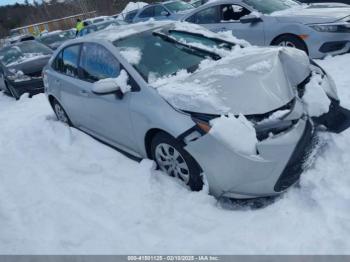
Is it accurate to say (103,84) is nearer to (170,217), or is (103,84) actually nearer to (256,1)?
(170,217)

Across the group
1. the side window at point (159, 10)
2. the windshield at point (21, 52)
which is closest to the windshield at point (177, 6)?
the side window at point (159, 10)

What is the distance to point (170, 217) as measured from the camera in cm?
334

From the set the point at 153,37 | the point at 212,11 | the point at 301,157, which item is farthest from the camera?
the point at 212,11

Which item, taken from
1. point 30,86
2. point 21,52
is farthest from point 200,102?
point 21,52

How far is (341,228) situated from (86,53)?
351cm

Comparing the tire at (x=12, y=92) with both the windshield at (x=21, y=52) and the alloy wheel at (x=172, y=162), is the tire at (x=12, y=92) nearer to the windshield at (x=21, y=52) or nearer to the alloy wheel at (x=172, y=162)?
the windshield at (x=21, y=52)

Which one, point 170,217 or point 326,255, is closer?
point 326,255

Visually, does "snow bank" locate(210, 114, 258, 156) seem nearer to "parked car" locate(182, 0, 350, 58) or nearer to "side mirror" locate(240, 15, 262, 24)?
"parked car" locate(182, 0, 350, 58)

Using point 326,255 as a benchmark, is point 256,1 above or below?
above

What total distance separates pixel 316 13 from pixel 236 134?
5.05 meters

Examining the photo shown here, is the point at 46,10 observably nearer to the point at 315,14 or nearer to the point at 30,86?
the point at 30,86

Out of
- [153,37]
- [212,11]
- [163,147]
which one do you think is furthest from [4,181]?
[212,11]

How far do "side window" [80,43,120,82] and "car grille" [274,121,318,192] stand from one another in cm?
207

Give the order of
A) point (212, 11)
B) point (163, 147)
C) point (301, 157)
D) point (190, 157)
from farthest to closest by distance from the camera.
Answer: point (212, 11) → point (163, 147) → point (190, 157) → point (301, 157)
